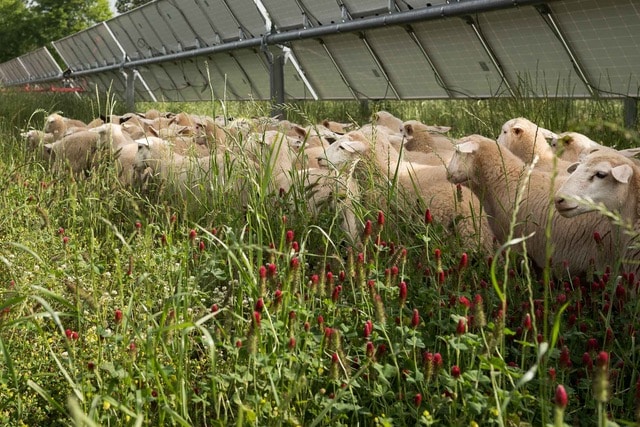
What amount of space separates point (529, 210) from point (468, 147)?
54 centimetres

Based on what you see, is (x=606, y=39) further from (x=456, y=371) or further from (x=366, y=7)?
(x=456, y=371)

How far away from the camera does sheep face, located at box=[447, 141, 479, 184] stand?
471cm

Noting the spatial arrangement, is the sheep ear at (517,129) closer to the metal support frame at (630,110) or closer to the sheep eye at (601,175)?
the sheep eye at (601,175)

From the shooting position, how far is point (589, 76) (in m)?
7.55

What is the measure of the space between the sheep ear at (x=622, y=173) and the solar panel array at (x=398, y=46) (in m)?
1.79

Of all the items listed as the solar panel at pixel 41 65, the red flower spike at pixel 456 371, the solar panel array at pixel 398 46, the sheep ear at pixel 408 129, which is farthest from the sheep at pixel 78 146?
the solar panel at pixel 41 65

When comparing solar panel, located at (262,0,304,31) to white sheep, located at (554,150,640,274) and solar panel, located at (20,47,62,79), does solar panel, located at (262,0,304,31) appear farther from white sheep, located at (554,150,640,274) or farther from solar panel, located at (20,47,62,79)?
solar panel, located at (20,47,62,79)

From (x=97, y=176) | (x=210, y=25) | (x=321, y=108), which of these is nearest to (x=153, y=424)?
(x=97, y=176)

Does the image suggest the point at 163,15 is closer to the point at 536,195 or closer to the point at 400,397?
the point at 536,195

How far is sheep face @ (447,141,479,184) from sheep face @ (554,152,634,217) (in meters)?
1.01

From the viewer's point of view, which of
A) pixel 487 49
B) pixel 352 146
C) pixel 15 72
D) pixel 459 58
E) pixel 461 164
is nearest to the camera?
pixel 461 164

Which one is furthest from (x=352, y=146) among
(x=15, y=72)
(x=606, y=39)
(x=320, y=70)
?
(x=15, y=72)

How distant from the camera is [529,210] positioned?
446 cm

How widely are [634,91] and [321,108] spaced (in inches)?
270
